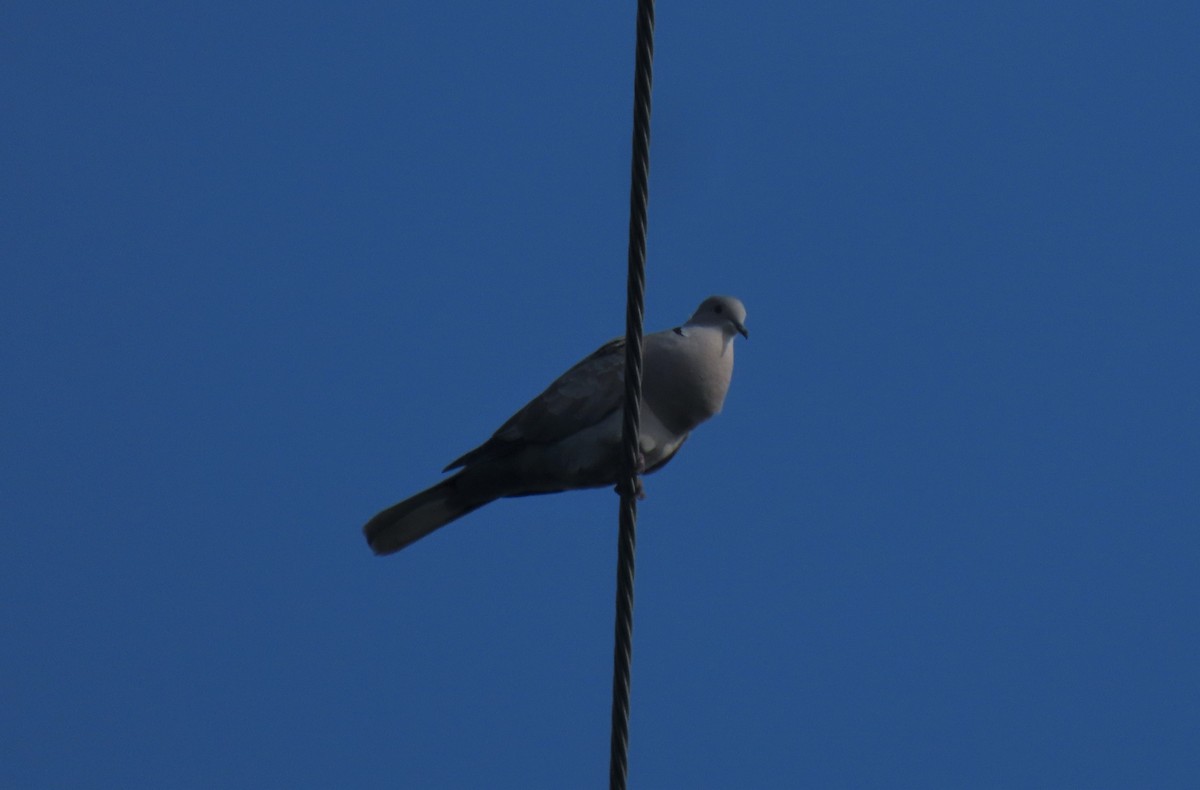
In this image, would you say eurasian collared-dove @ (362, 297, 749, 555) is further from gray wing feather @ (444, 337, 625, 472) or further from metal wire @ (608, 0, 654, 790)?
metal wire @ (608, 0, 654, 790)

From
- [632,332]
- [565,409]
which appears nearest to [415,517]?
[565,409]

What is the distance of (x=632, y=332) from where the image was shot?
3.72 metres

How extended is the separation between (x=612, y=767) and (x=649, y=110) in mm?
1508

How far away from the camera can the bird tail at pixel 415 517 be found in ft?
21.0

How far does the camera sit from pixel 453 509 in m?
6.44

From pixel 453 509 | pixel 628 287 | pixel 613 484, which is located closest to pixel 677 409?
pixel 613 484

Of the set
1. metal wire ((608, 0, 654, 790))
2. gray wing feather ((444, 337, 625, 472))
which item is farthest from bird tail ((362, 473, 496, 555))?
metal wire ((608, 0, 654, 790))

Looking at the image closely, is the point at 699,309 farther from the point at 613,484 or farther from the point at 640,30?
the point at 640,30

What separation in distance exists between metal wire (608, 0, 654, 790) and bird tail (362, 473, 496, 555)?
2.63 m

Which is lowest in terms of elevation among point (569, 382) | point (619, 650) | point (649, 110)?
point (619, 650)

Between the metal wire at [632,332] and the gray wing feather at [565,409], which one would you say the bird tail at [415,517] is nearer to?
the gray wing feather at [565,409]

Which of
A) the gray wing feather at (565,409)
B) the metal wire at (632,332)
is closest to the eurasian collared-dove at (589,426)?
the gray wing feather at (565,409)

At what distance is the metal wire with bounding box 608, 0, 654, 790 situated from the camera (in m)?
3.59

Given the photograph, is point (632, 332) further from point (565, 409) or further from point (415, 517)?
point (415, 517)
